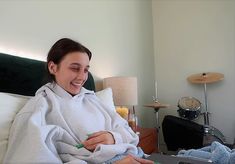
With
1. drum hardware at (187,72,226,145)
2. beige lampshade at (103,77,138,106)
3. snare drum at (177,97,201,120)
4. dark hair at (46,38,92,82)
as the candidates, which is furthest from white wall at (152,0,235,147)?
dark hair at (46,38,92,82)

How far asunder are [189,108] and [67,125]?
216 centimetres

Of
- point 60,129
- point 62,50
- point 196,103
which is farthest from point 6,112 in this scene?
point 196,103

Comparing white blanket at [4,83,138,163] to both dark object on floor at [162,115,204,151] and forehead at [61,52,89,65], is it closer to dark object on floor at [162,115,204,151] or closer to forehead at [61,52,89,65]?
forehead at [61,52,89,65]

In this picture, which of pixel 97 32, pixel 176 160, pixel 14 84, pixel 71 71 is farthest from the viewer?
pixel 97 32

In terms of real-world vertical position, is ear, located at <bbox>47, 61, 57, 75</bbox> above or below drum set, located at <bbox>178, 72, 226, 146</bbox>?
above

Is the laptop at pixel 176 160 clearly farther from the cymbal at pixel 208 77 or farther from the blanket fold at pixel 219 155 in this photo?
the cymbal at pixel 208 77

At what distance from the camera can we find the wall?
157 centimetres

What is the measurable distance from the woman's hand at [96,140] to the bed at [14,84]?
332 mm

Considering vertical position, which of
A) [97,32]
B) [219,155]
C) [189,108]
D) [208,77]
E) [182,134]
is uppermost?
[97,32]

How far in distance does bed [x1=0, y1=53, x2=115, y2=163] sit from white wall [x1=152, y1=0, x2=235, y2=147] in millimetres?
2334

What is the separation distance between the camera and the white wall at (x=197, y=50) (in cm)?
319

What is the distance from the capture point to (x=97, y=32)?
7.77 ft

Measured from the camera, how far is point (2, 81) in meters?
1.28

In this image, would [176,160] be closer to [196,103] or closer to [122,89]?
[122,89]
